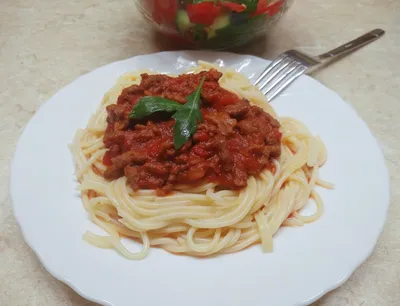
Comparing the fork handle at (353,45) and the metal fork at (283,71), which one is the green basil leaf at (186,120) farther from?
the fork handle at (353,45)

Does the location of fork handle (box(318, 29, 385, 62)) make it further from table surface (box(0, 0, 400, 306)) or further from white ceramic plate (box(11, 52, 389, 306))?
white ceramic plate (box(11, 52, 389, 306))

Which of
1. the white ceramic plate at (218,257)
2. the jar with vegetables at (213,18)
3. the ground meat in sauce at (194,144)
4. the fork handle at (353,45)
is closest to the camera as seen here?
the white ceramic plate at (218,257)

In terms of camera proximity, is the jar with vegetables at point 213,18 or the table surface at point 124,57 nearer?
the table surface at point 124,57

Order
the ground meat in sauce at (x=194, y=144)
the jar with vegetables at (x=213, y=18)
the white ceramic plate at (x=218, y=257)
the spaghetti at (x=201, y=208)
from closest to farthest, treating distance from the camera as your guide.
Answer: the white ceramic plate at (x=218, y=257), the spaghetti at (x=201, y=208), the ground meat in sauce at (x=194, y=144), the jar with vegetables at (x=213, y=18)

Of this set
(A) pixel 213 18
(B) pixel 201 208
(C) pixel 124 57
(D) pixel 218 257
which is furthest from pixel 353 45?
(D) pixel 218 257

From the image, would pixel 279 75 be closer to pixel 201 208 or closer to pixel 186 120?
pixel 186 120

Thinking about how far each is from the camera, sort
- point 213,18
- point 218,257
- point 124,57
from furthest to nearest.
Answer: point 124,57 → point 213,18 → point 218,257

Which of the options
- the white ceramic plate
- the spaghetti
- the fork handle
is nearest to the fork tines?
the white ceramic plate

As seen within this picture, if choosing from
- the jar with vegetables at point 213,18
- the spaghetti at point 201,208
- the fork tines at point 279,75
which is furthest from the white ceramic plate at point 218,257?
the jar with vegetables at point 213,18
